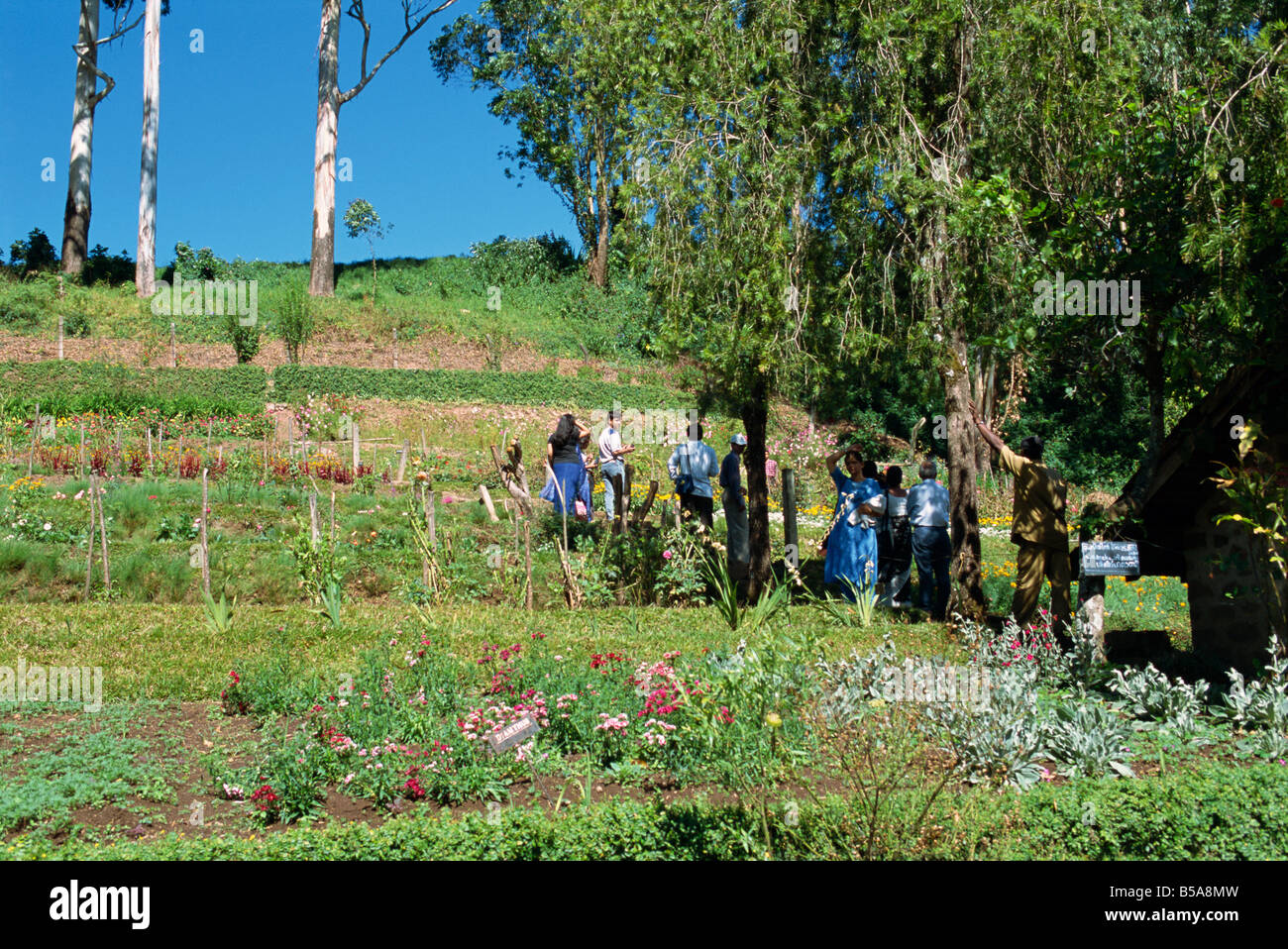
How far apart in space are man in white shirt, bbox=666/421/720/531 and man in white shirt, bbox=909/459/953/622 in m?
2.09

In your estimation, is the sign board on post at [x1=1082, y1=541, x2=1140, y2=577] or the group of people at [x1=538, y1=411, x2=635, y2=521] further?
the group of people at [x1=538, y1=411, x2=635, y2=521]

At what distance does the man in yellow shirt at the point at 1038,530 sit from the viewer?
8086mm

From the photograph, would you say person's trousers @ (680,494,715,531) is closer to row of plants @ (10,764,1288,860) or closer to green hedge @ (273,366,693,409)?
row of plants @ (10,764,1288,860)

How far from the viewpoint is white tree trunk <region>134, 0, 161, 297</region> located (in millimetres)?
30797

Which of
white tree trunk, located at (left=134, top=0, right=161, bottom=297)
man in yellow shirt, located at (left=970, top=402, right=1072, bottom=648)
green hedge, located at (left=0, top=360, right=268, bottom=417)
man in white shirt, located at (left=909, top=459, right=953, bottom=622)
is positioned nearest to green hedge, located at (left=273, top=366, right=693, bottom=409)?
green hedge, located at (left=0, top=360, right=268, bottom=417)

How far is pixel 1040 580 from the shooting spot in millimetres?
8281

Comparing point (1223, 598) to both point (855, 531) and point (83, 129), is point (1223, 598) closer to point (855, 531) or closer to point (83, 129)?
point (855, 531)

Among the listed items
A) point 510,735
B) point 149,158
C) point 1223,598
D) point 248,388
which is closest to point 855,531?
point 1223,598

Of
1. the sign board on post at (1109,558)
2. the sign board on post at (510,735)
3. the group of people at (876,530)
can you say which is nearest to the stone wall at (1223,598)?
the sign board on post at (1109,558)

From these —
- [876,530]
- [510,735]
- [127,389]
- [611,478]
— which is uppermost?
[127,389]

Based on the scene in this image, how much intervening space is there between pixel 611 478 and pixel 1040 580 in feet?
15.9

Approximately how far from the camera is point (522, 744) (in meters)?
5.61
